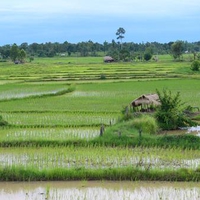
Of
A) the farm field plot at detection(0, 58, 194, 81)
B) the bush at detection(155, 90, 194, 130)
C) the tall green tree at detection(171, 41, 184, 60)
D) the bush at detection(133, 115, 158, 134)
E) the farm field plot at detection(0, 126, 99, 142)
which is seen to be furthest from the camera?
the tall green tree at detection(171, 41, 184, 60)

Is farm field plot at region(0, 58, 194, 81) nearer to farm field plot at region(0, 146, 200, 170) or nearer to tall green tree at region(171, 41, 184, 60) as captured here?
farm field plot at region(0, 146, 200, 170)

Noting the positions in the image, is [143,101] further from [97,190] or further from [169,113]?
[97,190]

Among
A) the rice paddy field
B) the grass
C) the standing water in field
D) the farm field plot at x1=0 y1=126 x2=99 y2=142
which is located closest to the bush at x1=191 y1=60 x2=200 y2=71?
the rice paddy field

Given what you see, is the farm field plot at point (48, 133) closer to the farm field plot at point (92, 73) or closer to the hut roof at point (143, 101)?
the hut roof at point (143, 101)

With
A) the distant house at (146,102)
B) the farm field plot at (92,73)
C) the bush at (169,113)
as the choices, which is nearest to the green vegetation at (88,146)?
the bush at (169,113)

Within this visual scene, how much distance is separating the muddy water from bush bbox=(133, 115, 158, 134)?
3.26m

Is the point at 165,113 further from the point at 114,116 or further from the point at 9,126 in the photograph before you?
the point at 9,126

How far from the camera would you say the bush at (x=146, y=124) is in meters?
9.48

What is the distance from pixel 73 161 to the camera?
7.30 m

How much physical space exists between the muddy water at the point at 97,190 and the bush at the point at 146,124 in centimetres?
326

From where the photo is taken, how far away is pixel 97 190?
6.00 metres

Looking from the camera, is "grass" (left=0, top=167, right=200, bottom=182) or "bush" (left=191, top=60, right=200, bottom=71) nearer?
"grass" (left=0, top=167, right=200, bottom=182)

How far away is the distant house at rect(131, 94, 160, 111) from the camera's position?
12049mm

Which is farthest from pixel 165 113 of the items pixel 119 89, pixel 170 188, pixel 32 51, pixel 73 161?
pixel 32 51
